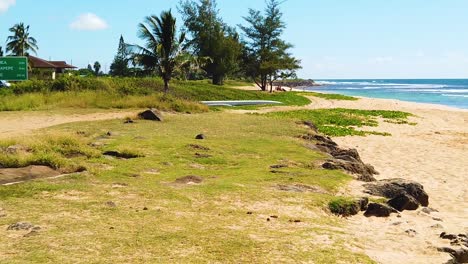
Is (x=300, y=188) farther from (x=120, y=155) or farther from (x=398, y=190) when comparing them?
(x=120, y=155)

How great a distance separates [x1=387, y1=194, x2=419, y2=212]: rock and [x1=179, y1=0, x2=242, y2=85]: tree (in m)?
45.3

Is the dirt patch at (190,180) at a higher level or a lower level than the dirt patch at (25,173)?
lower

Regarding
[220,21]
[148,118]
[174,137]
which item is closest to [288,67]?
[220,21]

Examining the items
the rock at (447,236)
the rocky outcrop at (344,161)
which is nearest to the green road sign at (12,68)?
the rocky outcrop at (344,161)

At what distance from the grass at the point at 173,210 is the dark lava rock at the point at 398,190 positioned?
0.69 meters

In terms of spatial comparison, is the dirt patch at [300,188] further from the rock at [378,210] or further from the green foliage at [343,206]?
the rock at [378,210]

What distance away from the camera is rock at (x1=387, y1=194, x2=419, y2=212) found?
792 centimetres

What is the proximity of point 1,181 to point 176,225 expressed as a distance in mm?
3454

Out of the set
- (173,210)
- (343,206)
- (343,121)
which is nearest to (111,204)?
(173,210)

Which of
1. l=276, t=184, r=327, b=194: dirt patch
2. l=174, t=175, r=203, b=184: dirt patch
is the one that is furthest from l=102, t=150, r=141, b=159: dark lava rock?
l=276, t=184, r=327, b=194: dirt patch

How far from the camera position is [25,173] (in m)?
8.08

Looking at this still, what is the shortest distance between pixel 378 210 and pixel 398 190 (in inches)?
65.9

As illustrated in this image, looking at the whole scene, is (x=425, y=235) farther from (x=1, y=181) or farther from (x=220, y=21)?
(x=220, y=21)

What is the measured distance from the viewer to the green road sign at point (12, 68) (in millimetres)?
22359
